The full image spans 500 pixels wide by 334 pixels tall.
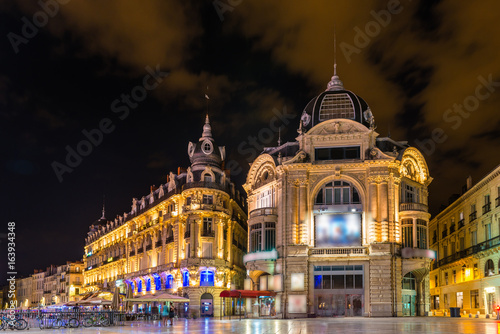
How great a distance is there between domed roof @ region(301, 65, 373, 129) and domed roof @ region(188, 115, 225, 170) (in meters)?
20.4

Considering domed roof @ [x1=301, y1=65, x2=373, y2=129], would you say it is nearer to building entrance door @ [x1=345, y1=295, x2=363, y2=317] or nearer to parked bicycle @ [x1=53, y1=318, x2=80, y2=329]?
building entrance door @ [x1=345, y1=295, x2=363, y2=317]

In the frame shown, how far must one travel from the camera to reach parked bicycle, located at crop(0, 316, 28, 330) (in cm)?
3610

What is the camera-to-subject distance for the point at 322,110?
60.7 metres

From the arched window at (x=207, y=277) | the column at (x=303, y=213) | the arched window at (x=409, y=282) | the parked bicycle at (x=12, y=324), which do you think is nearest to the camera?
the parked bicycle at (x=12, y=324)

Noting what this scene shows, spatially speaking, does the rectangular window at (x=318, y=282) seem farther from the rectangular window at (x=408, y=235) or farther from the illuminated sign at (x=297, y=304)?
the rectangular window at (x=408, y=235)

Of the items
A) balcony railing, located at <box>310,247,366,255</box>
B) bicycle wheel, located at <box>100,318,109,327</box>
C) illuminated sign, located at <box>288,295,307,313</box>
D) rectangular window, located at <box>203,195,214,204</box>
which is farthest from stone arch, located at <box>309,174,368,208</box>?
bicycle wheel, located at <box>100,318,109,327</box>

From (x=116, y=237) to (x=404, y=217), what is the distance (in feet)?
199

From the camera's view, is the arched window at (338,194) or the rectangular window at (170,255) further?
the rectangular window at (170,255)

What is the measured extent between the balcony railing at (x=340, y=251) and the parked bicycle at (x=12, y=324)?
26.9m

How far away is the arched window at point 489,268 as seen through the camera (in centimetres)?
5338

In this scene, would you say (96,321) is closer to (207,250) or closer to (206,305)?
(206,305)

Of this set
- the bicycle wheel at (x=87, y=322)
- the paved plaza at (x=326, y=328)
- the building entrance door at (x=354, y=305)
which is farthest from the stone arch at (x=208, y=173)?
the paved plaza at (x=326, y=328)

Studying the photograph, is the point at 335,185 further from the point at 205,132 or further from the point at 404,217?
the point at 205,132

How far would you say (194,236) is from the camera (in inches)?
2847
